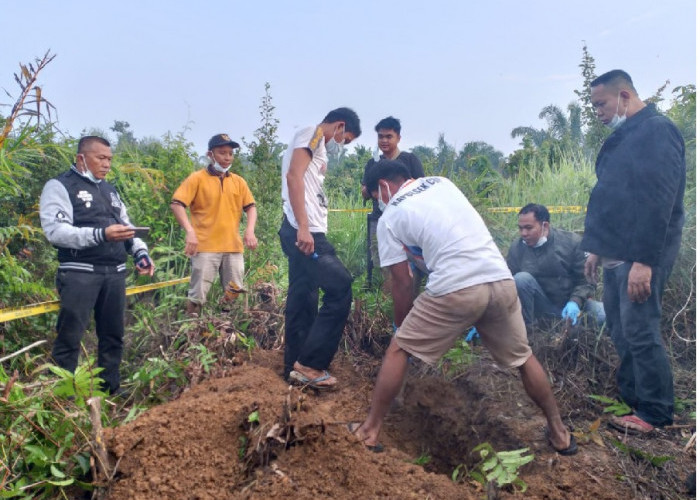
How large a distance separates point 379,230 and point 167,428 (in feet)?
4.81

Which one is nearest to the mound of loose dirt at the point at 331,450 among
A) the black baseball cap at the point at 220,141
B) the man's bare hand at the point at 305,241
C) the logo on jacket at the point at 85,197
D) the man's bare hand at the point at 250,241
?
the man's bare hand at the point at 305,241

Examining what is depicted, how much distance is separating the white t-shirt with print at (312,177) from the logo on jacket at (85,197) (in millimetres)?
1330

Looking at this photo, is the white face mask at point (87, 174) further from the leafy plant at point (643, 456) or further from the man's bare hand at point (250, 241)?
the leafy plant at point (643, 456)

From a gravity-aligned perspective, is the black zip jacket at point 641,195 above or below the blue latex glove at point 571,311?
above

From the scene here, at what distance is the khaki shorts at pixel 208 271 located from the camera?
488cm

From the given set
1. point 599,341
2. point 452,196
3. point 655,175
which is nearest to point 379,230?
point 452,196

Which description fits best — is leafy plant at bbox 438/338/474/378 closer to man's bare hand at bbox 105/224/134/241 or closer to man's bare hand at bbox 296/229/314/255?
man's bare hand at bbox 296/229/314/255

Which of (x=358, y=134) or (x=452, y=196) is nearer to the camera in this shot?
(x=452, y=196)

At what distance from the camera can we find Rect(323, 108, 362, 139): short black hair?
3811 millimetres

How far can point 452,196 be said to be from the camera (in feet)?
10.0

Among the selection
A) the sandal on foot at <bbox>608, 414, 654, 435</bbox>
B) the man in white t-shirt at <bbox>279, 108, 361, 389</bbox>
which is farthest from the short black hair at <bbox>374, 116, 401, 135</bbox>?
the sandal on foot at <bbox>608, 414, 654, 435</bbox>

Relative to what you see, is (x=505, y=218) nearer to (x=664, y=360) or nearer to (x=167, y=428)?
(x=664, y=360)

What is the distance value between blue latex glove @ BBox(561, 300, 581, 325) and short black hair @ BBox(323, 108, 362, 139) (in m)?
2.15

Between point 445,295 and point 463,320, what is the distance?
0.17 m
